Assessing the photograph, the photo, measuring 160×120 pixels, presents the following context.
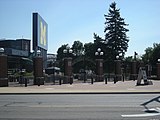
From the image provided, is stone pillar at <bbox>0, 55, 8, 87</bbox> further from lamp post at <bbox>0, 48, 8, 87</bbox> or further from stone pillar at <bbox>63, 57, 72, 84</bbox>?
stone pillar at <bbox>63, 57, 72, 84</bbox>

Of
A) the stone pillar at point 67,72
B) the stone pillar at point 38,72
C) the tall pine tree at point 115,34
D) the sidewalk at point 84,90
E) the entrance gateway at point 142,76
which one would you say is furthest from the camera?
the tall pine tree at point 115,34

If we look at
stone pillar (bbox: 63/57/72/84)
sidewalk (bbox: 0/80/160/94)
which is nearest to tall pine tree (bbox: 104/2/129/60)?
stone pillar (bbox: 63/57/72/84)

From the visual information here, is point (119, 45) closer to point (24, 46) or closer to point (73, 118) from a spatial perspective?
point (24, 46)

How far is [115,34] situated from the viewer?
8288cm

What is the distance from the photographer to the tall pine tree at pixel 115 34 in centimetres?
8238

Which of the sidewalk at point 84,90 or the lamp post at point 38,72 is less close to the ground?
the lamp post at point 38,72

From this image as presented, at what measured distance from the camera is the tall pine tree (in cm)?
8238

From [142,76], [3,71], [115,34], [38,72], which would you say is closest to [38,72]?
[38,72]

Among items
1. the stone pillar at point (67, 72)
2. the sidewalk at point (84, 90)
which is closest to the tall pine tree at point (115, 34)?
the stone pillar at point (67, 72)

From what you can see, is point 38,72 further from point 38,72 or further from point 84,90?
point 84,90

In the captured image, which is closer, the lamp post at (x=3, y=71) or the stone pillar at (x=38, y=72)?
the lamp post at (x=3, y=71)

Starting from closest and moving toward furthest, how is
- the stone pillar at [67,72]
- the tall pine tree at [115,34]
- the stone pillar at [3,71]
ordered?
1. the stone pillar at [3,71]
2. the stone pillar at [67,72]
3. the tall pine tree at [115,34]

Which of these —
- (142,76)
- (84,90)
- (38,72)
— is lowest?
(84,90)

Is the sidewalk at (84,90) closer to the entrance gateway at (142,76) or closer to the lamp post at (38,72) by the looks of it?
the entrance gateway at (142,76)
